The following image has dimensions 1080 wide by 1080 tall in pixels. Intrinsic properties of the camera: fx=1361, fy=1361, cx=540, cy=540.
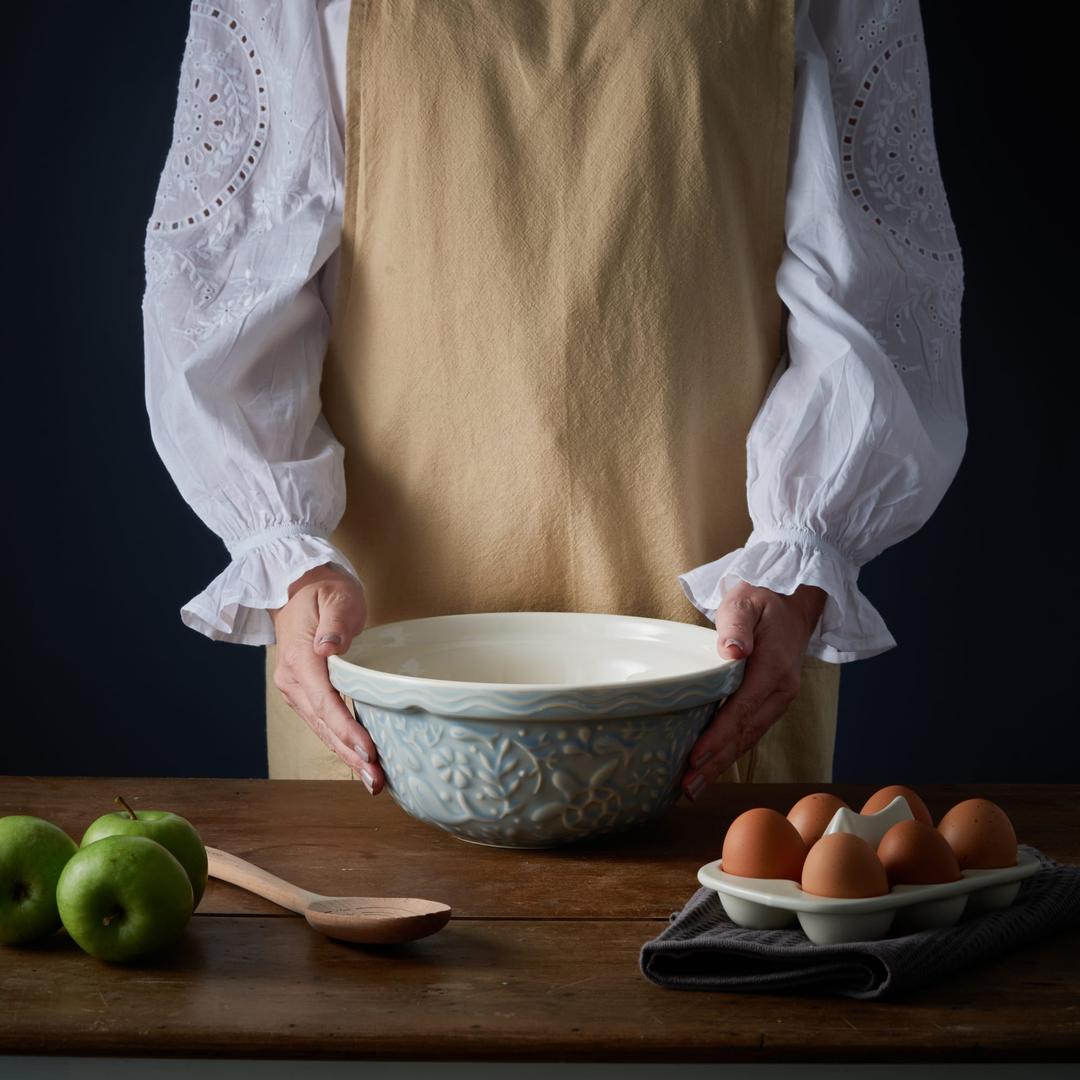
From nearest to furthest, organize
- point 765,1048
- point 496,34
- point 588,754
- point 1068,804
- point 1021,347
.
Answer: point 765,1048, point 588,754, point 1068,804, point 496,34, point 1021,347

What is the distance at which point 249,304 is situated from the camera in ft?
3.82

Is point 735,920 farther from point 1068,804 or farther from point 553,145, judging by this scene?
point 553,145

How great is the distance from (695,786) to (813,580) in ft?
0.70

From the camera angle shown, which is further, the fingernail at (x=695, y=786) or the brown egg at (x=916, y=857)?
the fingernail at (x=695, y=786)

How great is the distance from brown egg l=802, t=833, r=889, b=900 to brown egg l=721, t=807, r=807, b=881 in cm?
3

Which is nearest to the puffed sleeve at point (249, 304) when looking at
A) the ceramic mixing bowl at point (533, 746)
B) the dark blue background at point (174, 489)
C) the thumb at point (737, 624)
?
the ceramic mixing bowl at point (533, 746)

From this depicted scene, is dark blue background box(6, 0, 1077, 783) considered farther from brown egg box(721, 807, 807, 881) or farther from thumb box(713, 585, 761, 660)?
brown egg box(721, 807, 807, 881)

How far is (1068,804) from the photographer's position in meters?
1.06

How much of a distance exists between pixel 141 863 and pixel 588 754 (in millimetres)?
280

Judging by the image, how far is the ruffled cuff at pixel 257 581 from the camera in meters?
1.09

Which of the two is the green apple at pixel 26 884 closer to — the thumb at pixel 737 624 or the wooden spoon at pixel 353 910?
the wooden spoon at pixel 353 910

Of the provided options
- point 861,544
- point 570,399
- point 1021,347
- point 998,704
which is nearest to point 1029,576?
point 998,704

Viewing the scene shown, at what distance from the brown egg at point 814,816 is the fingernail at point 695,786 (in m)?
0.15

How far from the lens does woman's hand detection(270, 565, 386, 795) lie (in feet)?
3.16
